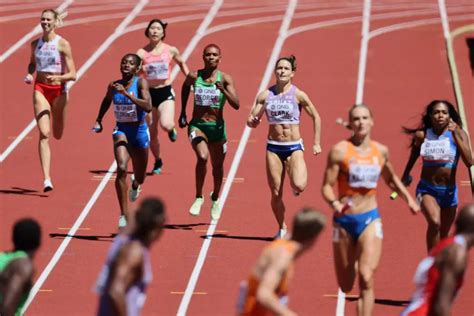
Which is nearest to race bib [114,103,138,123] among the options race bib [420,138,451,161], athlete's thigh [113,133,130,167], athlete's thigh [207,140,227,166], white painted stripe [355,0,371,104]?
athlete's thigh [113,133,130,167]

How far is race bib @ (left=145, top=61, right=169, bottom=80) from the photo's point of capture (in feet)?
61.8

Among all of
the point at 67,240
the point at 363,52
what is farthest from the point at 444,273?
the point at 363,52

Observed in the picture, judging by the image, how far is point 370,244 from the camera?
12.5m

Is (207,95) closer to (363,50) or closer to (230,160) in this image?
(230,160)

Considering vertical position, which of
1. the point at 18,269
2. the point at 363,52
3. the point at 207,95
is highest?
the point at 363,52

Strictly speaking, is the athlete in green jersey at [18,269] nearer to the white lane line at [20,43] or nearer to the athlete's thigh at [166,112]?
the athlete's thigh at [166,112]

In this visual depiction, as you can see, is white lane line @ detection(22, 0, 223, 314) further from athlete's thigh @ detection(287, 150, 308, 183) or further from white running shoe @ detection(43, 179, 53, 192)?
athlete's thigh @ detection(287, 150, 308, 183)

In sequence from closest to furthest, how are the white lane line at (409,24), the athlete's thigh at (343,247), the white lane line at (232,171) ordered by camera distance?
the athlete's thigh at (343,247)
the white lane line at (232,171)
the white lane line at (409,24)

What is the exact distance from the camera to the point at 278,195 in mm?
15914

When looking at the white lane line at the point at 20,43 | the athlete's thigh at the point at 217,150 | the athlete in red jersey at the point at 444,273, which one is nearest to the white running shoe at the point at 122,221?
the athlete's thigh at the point at 217,150

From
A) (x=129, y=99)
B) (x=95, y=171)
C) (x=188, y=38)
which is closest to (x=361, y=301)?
(x=129, y=99)

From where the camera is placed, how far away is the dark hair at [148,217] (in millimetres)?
9711

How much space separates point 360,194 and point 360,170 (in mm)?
217

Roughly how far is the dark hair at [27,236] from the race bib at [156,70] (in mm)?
8717
